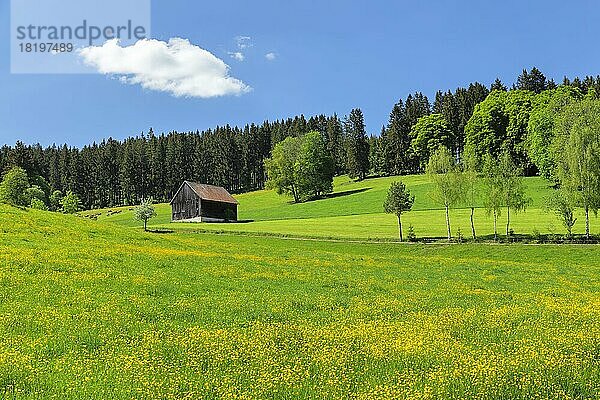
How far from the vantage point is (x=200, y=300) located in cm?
1844

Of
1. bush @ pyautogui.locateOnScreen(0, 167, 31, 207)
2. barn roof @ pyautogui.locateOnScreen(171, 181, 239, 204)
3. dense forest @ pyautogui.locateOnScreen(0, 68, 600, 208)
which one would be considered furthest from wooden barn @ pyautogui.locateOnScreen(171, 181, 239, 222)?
dense forest @ pyautogui.locateOnScreen(0, 68, 600, 208)

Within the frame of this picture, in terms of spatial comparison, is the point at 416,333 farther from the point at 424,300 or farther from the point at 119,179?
the point at 119,179

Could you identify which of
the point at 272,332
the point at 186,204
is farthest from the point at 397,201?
the point at 186,204

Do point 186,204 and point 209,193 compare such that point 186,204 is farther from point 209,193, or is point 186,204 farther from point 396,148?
point 396,148

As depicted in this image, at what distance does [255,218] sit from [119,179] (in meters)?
98.6

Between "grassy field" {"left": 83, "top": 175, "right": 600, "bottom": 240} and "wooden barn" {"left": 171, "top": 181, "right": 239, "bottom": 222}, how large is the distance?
5306mm

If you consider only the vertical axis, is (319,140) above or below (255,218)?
above

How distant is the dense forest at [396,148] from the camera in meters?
126

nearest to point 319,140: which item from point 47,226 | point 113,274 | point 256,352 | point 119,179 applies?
point 119,179

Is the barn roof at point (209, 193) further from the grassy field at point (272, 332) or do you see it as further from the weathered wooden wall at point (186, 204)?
the grassy field at point (272, 332)

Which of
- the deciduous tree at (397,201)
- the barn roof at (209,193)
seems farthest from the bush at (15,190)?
the deciduous tree at (397,201)

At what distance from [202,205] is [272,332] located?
9920cm

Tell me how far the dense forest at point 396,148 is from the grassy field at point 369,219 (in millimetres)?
14147

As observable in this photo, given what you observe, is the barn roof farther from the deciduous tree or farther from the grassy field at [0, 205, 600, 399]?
the grassy field at [0, 205, 600, 399]
